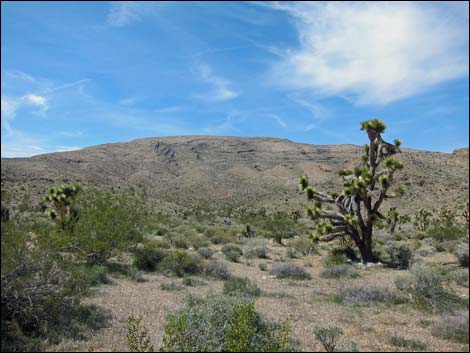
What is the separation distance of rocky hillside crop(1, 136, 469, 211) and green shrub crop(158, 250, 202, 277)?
34.3 meters

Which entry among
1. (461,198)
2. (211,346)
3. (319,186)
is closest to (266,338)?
(211,346)

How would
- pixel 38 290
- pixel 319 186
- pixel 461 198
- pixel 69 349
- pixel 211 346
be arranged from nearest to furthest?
pixel 211 346 < pixel 69 349 < pixel 38 290 < pixel 461 198 < pixel 319 186

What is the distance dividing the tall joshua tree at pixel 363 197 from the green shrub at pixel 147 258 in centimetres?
775

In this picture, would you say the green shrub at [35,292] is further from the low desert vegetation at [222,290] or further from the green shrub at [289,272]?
the green shrub at [289,272]

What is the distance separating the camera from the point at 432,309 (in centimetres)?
985

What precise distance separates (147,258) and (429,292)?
10.3 m

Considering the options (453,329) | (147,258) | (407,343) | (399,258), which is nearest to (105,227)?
(147,258)

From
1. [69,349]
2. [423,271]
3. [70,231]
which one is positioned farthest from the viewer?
[70,231]

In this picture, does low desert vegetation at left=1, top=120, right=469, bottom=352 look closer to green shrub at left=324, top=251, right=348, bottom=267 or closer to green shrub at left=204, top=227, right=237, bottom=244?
green shrub at left=324, top=251, right=348, bottom=267

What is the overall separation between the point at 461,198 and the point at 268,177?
4800cm

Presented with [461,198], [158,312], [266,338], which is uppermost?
[461,198]

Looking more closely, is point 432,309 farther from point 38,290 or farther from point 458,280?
point 38,290

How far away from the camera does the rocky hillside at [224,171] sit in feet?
212

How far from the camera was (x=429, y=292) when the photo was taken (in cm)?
1041
